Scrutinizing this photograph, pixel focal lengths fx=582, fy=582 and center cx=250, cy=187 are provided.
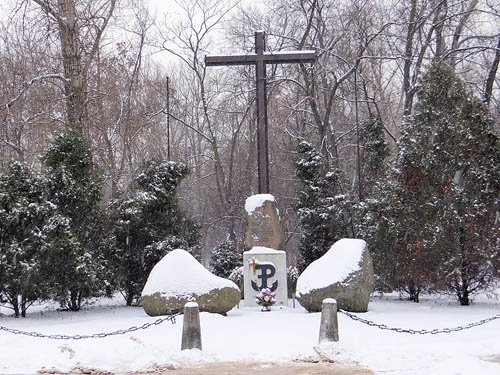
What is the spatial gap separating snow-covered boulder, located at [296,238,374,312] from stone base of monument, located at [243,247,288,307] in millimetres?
1181

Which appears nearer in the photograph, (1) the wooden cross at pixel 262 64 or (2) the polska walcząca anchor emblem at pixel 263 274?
(2) the polska walcząca anchor emblem at pixel 263 274

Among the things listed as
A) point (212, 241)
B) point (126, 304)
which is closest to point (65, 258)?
point (126, 304)

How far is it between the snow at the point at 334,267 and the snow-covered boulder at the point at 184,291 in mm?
1710

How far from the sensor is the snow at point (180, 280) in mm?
12469

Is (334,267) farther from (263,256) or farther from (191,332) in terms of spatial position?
(191,332)

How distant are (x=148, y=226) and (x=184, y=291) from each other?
4778 millimetres

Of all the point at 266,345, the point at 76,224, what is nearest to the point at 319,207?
the point at 76,224

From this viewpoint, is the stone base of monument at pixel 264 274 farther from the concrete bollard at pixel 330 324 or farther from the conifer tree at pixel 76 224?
the concrete bollard at pixel 330 324

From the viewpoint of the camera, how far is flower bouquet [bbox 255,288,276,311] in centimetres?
1371

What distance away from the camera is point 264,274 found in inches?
572

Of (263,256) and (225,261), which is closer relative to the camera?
(263,256)

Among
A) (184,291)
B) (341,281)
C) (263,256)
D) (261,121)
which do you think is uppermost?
(261,121)

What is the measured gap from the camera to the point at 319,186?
20281 mm

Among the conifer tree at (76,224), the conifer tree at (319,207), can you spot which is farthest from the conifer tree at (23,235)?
the conifer tree at (319,207)
